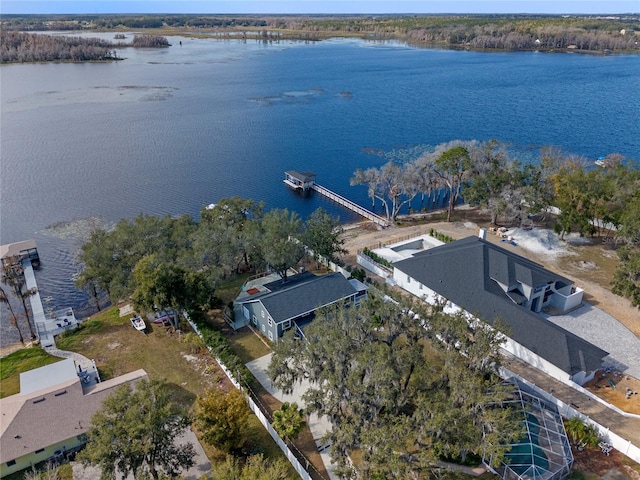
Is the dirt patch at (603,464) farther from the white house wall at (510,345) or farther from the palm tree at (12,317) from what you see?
the palm tree at (12,317)

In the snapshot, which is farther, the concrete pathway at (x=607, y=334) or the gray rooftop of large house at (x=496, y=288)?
the concrete pathway at (x=607, y=334)

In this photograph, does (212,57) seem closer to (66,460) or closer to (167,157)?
(167,157)

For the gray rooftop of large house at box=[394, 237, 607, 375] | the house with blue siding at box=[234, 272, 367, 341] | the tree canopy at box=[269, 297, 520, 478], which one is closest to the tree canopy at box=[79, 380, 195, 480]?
the tree canopy at box=[269, 297, 520, 478]

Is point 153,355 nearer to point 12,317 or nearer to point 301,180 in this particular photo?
point 12,317

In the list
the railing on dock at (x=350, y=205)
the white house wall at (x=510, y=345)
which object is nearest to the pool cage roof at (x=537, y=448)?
the white house wall at (x=510, y=345)

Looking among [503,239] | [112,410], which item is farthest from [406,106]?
[112,410]

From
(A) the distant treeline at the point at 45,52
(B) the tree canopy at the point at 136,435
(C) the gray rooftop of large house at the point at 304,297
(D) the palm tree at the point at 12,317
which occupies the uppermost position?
(A) the distant treeline at the point at 45,52

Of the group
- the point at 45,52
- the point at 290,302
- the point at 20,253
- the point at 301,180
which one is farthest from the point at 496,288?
the point at 45,52
